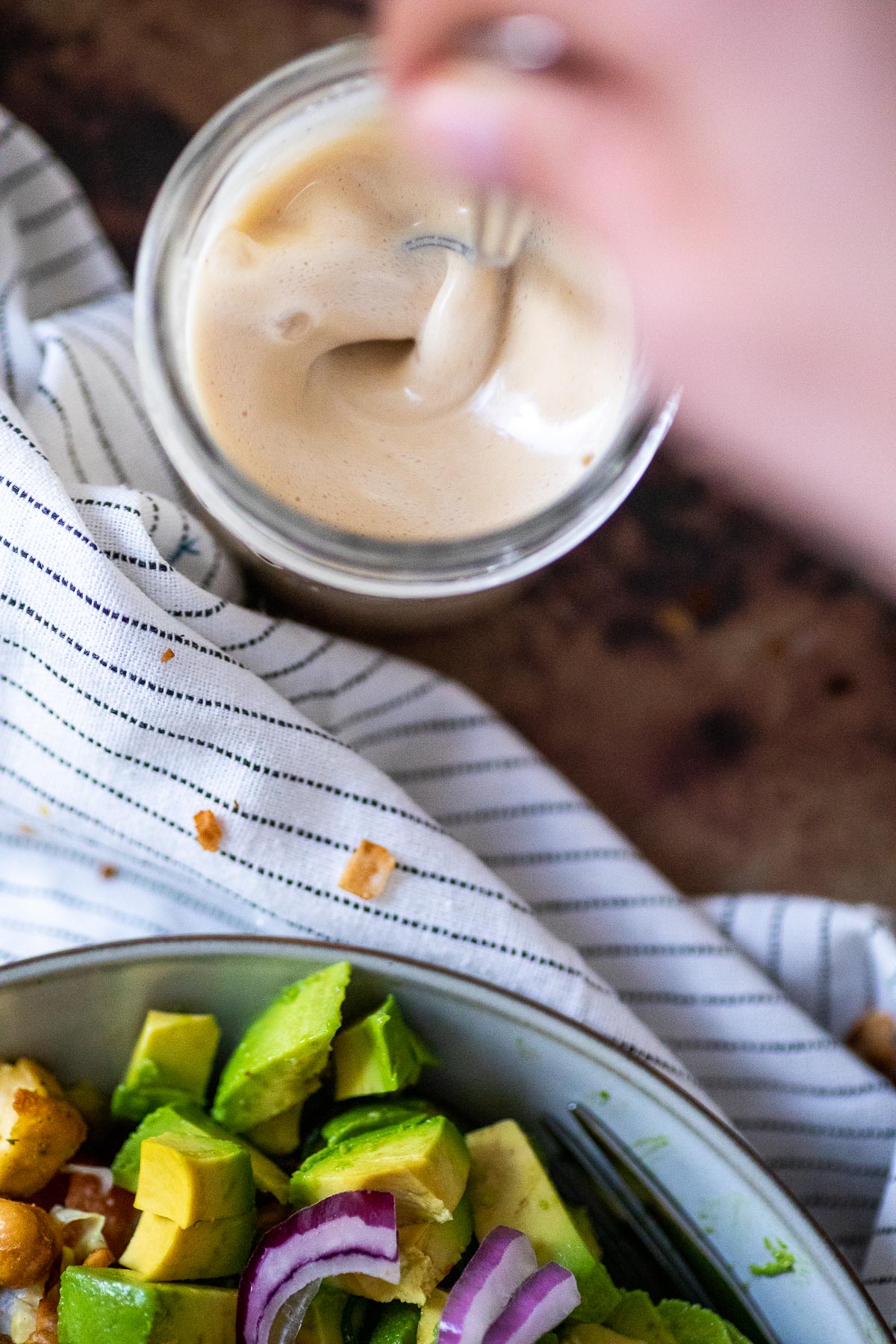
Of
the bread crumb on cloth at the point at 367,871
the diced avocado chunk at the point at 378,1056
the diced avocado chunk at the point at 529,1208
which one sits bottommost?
the diced avocado chunk at the point at 529,1208

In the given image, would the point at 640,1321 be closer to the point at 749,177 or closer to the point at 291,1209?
the point at 291,1209

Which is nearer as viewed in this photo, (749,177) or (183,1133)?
(749,177)

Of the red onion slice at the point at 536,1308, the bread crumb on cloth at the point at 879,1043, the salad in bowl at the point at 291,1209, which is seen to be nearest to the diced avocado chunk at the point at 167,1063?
the salad in bowl at the point at 291,1209

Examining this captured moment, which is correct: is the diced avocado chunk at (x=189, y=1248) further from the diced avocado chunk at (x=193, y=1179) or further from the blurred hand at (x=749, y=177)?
the blurred hand at (x=749, y=177)

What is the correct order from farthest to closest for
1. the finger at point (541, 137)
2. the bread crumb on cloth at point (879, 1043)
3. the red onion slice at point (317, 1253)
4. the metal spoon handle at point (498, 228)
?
the bread crumb on cloth at point (879, 1043) < the red onion slice at point (317, 1253) < the metal spoon handle at point (498, 228) < the finger at point (541, 137)

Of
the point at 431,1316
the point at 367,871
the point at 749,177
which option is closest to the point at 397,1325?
the point at 431,1316

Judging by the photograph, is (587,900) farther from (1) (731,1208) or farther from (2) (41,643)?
(2) (41,643)

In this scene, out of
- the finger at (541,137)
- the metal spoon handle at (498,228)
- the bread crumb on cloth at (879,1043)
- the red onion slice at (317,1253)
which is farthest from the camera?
the bread crumb on cloth at (879,1043)
